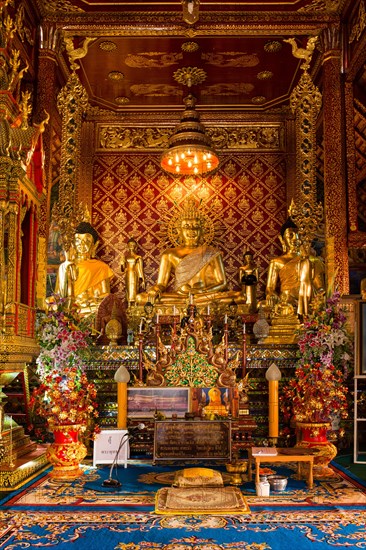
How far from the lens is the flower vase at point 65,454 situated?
4.88m

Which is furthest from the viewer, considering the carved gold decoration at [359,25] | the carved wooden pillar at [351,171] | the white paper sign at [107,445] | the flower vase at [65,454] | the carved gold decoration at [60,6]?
the carved gold decoration at [60,6]

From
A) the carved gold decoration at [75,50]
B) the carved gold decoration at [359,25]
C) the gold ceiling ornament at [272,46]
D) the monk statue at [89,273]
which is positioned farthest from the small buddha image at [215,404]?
the gold ceiling ornament at [272,46]

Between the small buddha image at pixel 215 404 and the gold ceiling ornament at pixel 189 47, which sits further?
the gold ceiling ornament at pixel 189 47

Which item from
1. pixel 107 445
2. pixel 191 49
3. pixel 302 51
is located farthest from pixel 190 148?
pixel 107 445

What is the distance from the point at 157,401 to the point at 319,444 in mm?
1536

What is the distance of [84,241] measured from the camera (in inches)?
348

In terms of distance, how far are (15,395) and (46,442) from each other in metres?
0.58

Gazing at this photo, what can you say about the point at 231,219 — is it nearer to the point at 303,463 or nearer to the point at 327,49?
the point at 327,49

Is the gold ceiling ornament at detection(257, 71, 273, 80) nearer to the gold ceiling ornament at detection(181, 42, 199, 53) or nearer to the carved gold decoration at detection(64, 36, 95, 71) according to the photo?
the gold ceiling ornament at detection(181, 42, 199, 53)

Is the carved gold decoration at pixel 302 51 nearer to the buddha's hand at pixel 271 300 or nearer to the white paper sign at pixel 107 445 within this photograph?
the buddha's hand at pixel 271 300

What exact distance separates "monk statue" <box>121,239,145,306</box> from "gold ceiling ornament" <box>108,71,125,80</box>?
2398mm

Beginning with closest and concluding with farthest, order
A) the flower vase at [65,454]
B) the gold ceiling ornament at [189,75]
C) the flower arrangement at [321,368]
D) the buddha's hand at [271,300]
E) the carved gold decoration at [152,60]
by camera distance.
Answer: the flower vase at [65,454] < the flower arrangement at [321,368] < the carved gold decoration at [152,60] < the buddha's hand at [271,300] < the gold ceiling ornament at [189,75]

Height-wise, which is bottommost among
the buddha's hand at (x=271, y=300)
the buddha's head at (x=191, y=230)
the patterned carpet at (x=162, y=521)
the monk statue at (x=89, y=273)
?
the patterned carpet at (x=162, y=521)

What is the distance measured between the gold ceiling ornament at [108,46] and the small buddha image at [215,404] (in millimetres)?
4918
